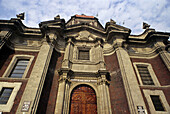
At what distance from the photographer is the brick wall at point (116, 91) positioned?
340 inches

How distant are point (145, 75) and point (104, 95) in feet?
17.2

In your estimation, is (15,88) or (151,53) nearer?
(15,88)

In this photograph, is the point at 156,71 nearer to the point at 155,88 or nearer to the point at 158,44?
the point at 155,88

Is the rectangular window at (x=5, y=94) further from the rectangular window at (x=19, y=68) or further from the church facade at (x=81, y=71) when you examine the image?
the rectangular window at (x=19, y=68)

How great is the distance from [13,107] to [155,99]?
11.1 meters

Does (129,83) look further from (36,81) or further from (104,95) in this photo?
(36,81)

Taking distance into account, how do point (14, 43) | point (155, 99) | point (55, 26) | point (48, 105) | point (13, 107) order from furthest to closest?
1. point (55, 26)
2. point (14, 43)
3. point (155, 99)
4. point (48, 105)
5. point (13, 107)

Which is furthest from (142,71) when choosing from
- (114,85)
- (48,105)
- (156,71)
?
(48,105)

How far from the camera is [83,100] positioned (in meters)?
9.21

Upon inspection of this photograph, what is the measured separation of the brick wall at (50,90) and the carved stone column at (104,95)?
12.3 feet

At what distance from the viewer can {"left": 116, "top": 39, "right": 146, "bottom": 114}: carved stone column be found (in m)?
8.16

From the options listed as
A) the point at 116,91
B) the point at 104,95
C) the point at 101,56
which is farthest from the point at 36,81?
the point at 101,56

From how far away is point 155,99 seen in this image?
30.9 ft

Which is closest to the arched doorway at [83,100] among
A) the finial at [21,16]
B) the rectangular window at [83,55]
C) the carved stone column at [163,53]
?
the rectangular window at [83,55]
